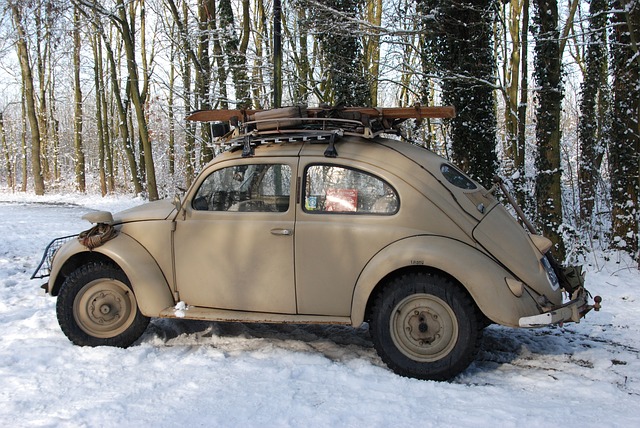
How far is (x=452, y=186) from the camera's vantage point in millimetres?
4602

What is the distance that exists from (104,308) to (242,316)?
4.45 feet

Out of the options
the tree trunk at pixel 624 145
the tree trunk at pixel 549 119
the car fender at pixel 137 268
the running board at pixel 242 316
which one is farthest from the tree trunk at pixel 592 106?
the car fender at pixel 137 268

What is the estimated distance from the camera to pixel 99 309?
5039 millimetres

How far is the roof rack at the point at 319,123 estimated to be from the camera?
4.84m

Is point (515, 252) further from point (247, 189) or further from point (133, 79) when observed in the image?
point (133, 79)

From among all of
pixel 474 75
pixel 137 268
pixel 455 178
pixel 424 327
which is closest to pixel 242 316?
pixel 137 268

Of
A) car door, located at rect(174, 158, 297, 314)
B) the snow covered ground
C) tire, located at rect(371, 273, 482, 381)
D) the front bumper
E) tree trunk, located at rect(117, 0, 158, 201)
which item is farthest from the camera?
tree trunk, located at rect(117, 0, 158, 201)

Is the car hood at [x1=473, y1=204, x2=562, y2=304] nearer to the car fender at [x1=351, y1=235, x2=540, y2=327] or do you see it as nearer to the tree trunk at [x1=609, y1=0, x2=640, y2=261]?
the car fender at [x1=351, y1=235, x2=540, y2=327]

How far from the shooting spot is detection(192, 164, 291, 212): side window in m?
4.81

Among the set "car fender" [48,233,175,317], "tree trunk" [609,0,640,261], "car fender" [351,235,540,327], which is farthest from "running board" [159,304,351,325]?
"tree trunk" [609,0,640,261]

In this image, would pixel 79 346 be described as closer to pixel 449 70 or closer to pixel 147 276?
pixel 147 276

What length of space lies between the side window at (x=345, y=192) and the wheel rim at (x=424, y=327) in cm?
78

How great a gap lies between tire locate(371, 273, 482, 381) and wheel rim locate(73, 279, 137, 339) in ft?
7.54

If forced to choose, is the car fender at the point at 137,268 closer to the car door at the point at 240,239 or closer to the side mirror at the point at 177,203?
the car door at the point at 240,239
